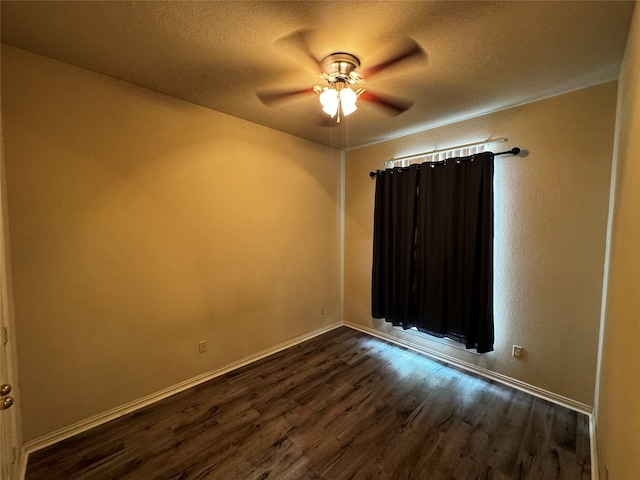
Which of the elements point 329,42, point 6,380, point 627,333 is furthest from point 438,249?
point 6,380

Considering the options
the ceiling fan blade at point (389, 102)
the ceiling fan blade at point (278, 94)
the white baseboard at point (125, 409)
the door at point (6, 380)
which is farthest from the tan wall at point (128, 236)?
the ceiling fan blade at point (389, 102)

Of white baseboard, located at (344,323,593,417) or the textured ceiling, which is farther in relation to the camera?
white baseboard, located at (344,323,593,417)

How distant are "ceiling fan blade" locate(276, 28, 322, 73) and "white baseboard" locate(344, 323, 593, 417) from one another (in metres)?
2.99

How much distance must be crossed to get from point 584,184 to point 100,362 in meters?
3.83

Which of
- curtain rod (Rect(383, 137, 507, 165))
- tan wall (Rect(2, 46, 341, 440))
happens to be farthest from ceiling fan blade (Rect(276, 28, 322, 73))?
curtain rod (Rect(383, 137, 507, 165))

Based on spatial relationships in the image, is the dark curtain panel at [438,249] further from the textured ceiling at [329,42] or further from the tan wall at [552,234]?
the textured ceiling at [329,42]

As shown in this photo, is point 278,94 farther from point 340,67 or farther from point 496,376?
point 496,376

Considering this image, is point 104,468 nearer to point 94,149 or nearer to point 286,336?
point 286,336

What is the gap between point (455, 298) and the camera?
8.64ft

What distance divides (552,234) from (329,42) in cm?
221

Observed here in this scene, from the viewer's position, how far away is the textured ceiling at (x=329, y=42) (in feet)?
4.28

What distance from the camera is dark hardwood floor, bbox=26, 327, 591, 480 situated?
1.61m

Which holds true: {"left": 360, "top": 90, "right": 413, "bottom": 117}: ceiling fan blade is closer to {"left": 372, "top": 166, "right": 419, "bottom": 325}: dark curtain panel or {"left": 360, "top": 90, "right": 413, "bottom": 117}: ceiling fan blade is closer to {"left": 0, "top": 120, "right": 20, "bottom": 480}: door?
{"left": 372, "top": 166, "right": 419, "bottom": 325}: dark curtain panel

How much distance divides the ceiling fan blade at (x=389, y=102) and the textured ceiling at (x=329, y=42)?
0.23 feet
